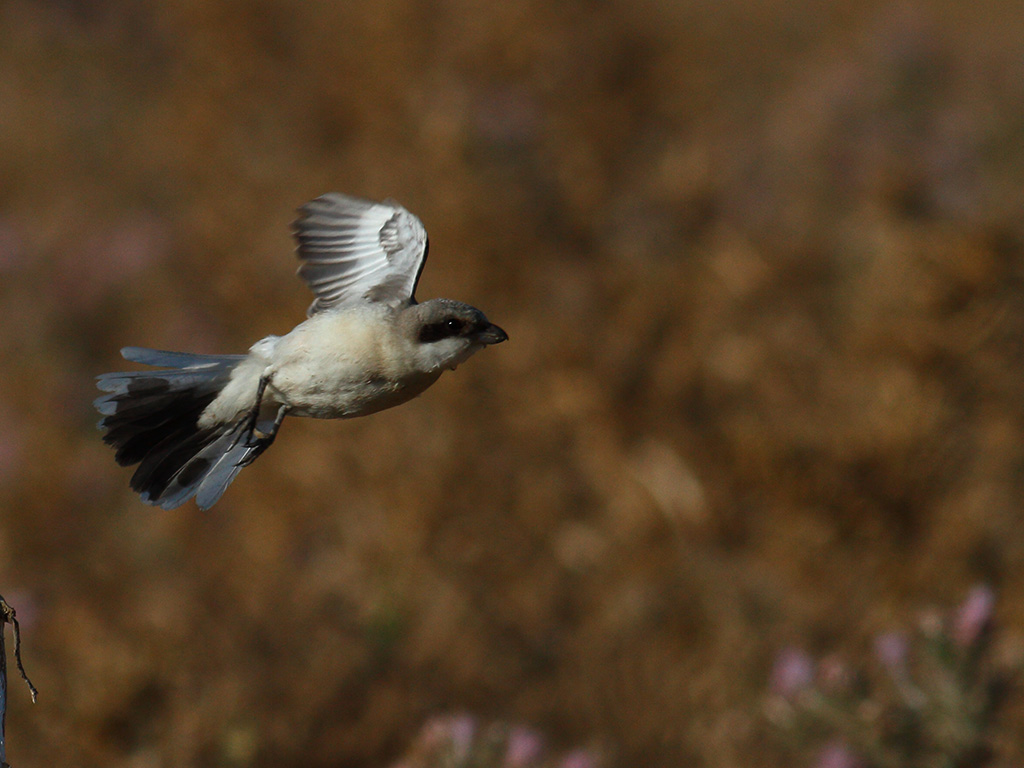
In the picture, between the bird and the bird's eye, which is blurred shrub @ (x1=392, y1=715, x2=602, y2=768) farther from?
the bird's eye

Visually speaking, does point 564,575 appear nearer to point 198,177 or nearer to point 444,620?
point 444,620

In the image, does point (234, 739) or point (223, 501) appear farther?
point (223, 501)

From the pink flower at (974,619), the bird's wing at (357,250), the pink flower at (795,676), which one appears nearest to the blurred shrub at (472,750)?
the pink flower at (795,676)

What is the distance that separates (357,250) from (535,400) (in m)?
3.13

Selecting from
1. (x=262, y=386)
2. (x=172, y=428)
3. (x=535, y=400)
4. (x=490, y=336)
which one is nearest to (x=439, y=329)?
(x=490, y=336)

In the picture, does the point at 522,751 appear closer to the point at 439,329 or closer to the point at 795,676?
the point at 795,676

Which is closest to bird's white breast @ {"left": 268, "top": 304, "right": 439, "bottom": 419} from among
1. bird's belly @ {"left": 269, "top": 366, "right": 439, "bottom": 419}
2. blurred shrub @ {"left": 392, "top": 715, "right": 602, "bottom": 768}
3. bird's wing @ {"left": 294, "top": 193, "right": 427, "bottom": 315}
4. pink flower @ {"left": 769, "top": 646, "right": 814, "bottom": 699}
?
bird's belly @ {"left": 269, "top": 366, "right": 439, "bottom": 419}

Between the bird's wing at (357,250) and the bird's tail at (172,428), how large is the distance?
250 mm

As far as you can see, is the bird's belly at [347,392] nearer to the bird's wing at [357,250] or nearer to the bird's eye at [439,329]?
the bird's eye at [439,329]

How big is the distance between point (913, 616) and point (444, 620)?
1677mm

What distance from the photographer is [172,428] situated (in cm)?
136

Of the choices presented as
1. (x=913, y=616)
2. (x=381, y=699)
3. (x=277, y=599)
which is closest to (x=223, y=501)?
(x=277, y=599)

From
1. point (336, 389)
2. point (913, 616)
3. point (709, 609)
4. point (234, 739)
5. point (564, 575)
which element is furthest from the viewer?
Result: point (564, 575)

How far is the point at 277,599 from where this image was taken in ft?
13.4
